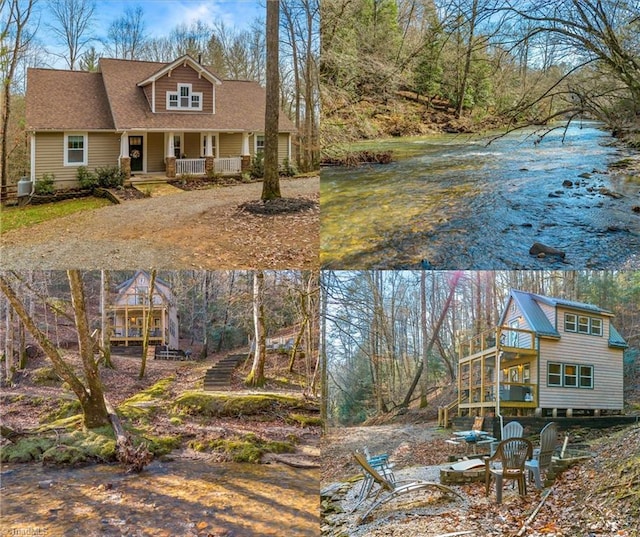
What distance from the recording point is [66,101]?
4223 mm

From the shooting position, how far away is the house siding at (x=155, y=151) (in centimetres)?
429

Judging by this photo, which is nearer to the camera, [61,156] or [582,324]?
[61,156]

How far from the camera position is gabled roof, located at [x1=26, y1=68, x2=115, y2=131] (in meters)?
4.08

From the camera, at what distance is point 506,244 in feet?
11.2

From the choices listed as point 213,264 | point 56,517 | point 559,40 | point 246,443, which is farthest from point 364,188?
point 56,517

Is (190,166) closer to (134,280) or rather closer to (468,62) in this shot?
(134,280)

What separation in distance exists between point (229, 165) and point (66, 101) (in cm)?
128

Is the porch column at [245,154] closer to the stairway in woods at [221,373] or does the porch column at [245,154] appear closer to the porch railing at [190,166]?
the porch railing at [190,166]

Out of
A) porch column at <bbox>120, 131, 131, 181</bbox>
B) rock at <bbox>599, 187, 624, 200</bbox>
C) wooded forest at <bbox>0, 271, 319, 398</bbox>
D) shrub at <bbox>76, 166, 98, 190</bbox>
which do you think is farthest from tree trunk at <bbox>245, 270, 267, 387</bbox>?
rock at <bbox>599, 187, 624, 200</bbox>

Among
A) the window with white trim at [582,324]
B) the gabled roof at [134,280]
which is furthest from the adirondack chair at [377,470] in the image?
the gabled roof at [134,280]

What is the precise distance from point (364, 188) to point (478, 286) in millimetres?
1111

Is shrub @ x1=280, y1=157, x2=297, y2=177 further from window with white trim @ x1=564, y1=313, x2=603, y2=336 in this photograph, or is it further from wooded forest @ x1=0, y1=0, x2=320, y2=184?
window with white trim @ x1=564, y1=313, x2=603, y2=336

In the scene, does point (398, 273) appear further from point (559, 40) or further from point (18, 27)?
point (18, 27)

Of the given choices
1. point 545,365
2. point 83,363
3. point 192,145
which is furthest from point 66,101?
point 545,365
